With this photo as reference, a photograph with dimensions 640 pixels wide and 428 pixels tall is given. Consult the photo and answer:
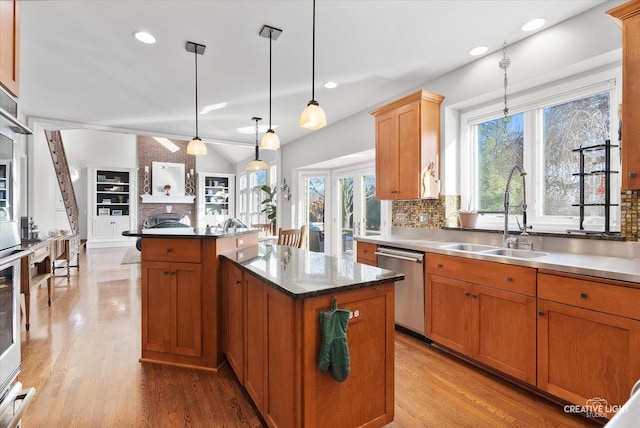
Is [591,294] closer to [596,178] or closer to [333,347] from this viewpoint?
[596,178]

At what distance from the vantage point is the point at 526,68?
262cm

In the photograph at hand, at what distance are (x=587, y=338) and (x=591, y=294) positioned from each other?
25 centimetres

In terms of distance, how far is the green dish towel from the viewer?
139cm

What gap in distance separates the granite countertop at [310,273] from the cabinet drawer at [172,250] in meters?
0.27

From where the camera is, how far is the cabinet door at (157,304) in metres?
2.43

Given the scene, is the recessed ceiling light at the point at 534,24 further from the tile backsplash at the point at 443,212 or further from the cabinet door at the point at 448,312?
the cabinet door at the point at 448,312

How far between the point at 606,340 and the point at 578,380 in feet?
0.96

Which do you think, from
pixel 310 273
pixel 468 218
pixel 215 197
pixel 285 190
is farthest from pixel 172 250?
pixel 215 197

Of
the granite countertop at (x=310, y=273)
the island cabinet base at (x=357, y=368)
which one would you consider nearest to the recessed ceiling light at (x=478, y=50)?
the granite countertop at (x=310, y=273)

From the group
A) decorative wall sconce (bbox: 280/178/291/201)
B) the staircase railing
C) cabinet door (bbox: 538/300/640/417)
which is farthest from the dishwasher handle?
the staircase railing

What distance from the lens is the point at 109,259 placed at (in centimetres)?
751

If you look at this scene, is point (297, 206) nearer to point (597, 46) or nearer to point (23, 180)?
point (23, 180)

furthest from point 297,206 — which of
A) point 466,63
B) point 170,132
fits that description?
point 466,63

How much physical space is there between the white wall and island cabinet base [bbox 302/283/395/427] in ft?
6.87
